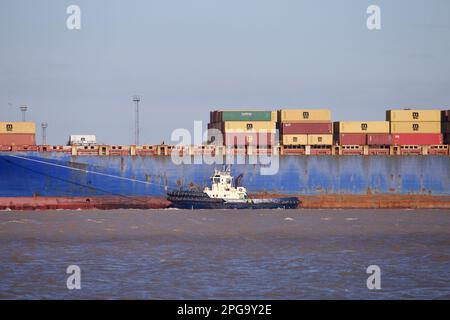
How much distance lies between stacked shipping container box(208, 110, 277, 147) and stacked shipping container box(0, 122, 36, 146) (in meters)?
18.3

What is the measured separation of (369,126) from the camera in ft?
280

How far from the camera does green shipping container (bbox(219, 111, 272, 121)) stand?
84.6 meters

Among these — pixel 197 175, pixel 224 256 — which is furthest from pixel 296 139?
pixel 224 256

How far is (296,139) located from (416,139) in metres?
12.1

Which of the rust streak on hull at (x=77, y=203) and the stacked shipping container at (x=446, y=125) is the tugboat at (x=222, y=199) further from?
the stacked shipping container at (x=446, y=125)

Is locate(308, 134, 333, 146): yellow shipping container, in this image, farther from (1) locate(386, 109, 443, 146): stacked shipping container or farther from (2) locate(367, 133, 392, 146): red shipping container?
(1) locate(386, 109, 443, 146): stacked shipping container

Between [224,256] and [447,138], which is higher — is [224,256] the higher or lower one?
the lower one

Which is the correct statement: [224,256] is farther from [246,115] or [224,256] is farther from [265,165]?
[246,115]

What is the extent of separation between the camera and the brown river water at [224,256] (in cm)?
3291

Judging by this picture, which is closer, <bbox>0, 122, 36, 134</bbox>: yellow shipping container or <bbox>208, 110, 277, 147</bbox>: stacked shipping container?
<bbox>0, 122, 36, 134</bbox>: yellow shipping container

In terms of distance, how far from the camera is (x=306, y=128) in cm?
8444

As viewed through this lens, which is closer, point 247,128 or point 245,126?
point 247,128

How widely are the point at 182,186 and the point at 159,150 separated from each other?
4.92 m

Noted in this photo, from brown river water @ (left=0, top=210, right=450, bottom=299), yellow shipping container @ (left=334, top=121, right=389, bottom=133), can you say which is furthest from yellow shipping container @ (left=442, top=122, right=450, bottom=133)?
brown river water @ (left=0, top=210, right=450, bottom=299)
